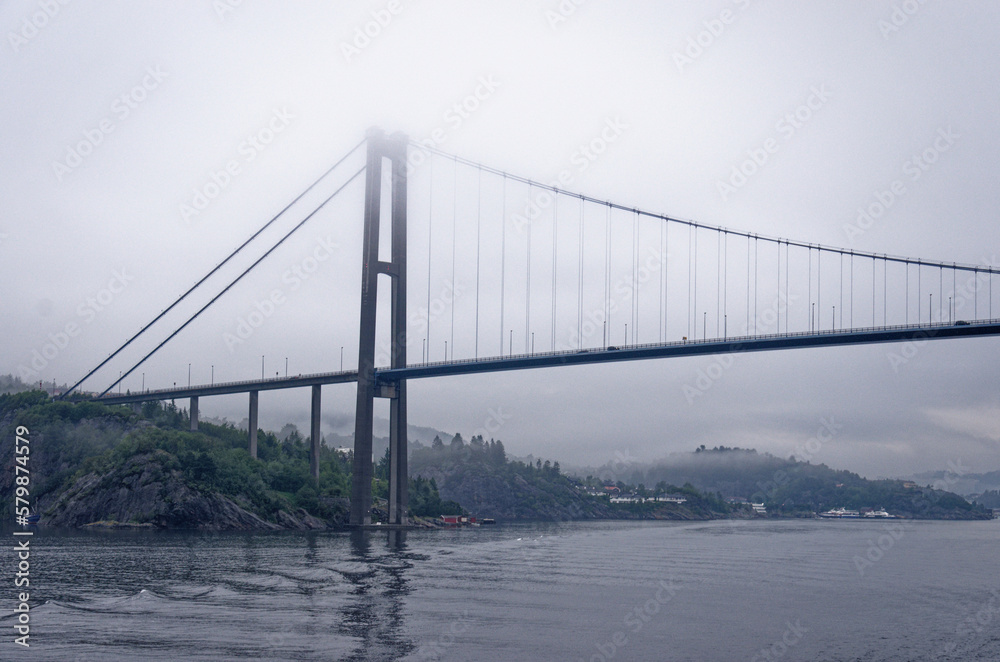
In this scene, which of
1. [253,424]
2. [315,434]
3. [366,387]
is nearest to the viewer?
[366,387]

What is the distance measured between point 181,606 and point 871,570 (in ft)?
113

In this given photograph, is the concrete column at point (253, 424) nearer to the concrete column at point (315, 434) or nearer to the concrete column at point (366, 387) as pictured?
the concrete column at point (315, 434)

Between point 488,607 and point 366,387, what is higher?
point 366,387

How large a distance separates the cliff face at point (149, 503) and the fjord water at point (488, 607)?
28185mm

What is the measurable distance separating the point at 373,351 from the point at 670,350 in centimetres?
2625

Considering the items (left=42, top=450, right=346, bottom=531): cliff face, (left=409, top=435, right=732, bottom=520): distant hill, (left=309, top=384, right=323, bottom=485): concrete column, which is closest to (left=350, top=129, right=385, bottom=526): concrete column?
(left=42, top=450, right=346, bottom=531): cliff face

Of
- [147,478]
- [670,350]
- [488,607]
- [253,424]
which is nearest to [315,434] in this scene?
[253,424]

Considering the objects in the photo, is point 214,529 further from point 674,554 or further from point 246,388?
point 674,554

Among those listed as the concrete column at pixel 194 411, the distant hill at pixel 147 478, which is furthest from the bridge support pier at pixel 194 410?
the distant hill at pixel 147 478

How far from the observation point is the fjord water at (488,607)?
23344 millimetres

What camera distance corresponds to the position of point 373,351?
77.8m

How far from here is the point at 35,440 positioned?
9481 cm

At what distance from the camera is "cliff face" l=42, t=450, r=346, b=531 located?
7950 cm

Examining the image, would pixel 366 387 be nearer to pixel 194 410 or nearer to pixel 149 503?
pixel 149 503
